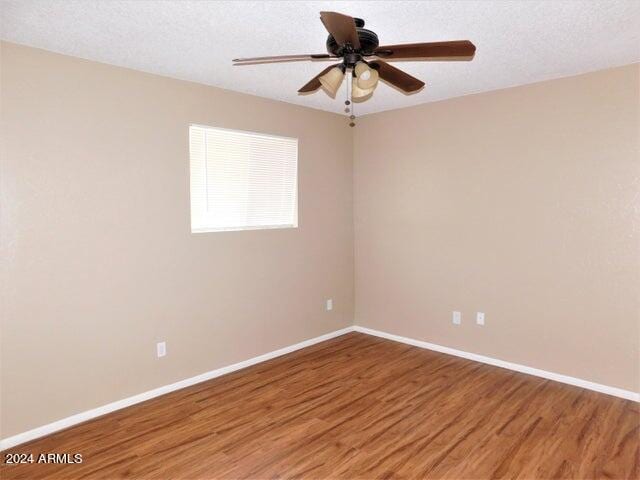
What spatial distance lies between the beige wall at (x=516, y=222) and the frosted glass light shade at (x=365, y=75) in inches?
85.2

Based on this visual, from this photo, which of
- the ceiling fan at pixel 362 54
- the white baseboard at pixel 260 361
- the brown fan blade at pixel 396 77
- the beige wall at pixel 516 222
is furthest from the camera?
the beige wall at pixel 516 222

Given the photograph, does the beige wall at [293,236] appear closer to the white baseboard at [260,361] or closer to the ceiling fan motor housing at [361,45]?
the white baseboard at [260,361]

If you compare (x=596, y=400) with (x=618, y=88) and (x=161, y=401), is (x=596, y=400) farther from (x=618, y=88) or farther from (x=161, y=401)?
(x=161, y=401)

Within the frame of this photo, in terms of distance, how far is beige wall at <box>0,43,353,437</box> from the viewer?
8.54 ft

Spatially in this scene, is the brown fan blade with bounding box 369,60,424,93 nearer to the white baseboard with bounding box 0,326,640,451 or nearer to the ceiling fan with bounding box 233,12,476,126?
the ceiling fan with bounding box 233,12,476,126

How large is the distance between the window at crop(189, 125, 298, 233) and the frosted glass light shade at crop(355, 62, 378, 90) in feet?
6.30

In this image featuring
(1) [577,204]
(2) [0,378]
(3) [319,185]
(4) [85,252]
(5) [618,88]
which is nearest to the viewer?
(2) [0,378]

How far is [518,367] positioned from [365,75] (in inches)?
119

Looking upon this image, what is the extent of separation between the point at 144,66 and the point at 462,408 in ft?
11.1

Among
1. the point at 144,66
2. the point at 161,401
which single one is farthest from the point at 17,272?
the point at 144,66

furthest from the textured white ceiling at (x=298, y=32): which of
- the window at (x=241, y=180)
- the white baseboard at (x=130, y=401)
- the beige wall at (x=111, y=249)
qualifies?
the white baseboard at (x=130, y=401)

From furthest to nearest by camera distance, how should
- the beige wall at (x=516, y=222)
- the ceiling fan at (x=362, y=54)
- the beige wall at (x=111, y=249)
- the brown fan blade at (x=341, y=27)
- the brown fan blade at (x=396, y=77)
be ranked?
the beige wall at (x=516, y=222), the beige wall at (x=111, y=249), the brown fan blade at (x=396, y=77), the ceiling fan at (x=362, y=54), the brown fan blade at (x=341, y=27)

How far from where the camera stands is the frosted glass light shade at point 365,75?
6.36 feet

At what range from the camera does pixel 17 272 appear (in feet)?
8.50
